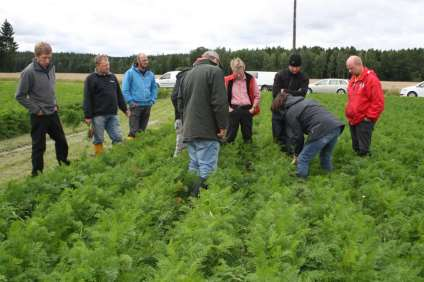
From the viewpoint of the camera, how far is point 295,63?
8758 mm

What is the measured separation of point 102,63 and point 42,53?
1.21 m

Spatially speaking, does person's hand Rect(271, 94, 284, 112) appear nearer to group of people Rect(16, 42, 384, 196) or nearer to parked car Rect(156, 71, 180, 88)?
group of people Rect(16, 42, 384, 196)

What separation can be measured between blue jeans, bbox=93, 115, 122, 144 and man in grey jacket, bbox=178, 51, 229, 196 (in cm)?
275

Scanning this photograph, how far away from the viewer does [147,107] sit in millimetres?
10219

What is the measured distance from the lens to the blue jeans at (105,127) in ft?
29.8

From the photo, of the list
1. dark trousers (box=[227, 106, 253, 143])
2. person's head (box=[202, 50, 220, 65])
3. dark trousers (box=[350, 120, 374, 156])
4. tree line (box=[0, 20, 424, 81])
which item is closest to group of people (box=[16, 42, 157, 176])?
dark trousers (box=[227, 106, 253, 143])

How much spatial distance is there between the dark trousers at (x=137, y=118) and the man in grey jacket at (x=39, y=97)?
2.02 meters

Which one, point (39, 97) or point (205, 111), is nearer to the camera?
point (205, 111)

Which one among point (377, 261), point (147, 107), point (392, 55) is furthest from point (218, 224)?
point (392, 55)

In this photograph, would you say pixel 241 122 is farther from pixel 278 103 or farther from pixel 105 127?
pixel 105 127

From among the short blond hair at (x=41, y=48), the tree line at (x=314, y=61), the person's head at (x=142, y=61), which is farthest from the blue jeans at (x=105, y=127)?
the tree line at (x=314, y=61)

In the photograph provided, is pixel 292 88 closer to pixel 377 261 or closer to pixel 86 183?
pixel 86 183

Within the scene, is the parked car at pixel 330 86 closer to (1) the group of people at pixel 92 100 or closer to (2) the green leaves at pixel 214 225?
(1) the group of people at pixel 92 100

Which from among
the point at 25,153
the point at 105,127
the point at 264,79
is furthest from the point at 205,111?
the point at 264,79
